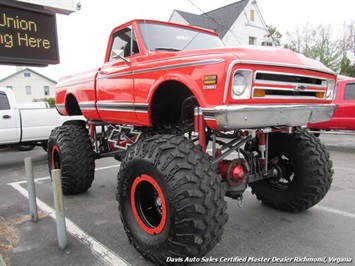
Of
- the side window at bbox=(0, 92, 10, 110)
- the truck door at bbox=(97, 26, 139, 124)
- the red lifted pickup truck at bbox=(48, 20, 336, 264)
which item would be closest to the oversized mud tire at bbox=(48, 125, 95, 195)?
the red lifted pickup truck at bbox=(48, 20, 336, 264)

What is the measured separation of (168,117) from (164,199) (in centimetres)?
158

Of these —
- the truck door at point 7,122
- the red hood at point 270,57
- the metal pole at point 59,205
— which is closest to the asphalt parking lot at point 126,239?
the metal pole at point 59,205

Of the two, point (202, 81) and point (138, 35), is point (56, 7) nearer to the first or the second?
point (138, 35)

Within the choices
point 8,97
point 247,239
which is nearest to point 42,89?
point 8,97

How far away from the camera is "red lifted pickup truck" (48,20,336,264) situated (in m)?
2.47

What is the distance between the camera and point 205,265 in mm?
2801

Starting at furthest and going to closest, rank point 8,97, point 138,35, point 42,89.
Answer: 1. point 42,89
2. point 8,97
3. point 138,35

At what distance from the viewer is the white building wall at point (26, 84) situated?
42.2 m

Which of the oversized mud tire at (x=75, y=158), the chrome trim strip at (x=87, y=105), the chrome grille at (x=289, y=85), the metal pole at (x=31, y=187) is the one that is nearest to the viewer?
the chrome grille at (x=289, y=85)

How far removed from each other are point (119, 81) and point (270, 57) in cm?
197

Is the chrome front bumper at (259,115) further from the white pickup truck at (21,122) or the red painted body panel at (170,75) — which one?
the white pickup truck at (21,122)

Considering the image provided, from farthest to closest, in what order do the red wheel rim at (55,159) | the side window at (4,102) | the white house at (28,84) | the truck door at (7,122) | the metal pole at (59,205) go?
the white house at (28,84) → the side window at (4,102) → the truck door at (7,122) → the red wheel rim at (55,159) → the metal pole at (59,205)

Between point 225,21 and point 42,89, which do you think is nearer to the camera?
point 225,21

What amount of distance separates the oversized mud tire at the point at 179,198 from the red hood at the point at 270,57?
89cm
